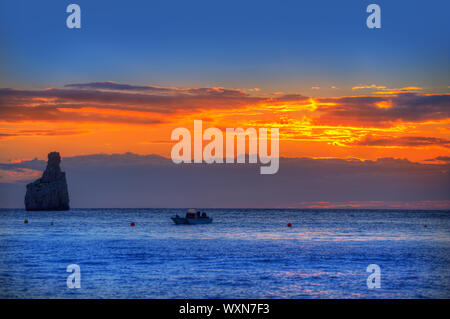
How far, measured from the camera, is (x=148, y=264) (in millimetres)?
49531

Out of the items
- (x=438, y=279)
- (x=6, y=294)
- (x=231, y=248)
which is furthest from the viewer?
(x=231, y=248)

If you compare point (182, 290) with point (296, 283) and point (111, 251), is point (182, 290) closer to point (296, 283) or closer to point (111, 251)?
point (296, 283)

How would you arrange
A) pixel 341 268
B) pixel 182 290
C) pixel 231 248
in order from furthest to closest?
1. pixel 231 248
2. pixel 341 268
3. pixel 182 290

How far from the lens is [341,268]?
47.4 metres
